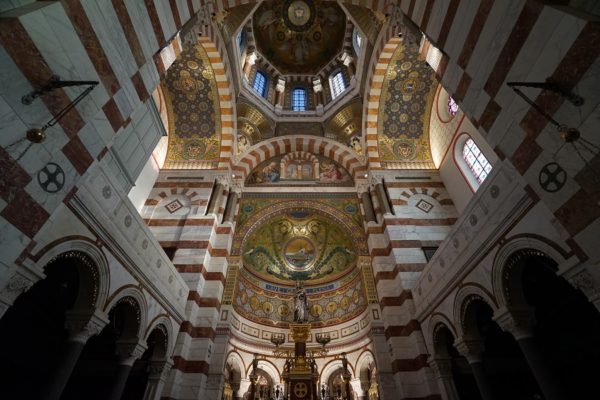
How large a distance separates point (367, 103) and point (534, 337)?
38.6ft

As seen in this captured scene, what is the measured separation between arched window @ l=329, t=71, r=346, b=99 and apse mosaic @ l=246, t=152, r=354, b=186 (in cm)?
501

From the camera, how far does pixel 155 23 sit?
222 inches

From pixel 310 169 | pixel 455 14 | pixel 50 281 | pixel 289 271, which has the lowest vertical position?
pixel 50 281

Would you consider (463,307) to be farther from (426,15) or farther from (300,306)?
(300,306)

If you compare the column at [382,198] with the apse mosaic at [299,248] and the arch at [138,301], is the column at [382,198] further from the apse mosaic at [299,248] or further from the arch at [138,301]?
the arch at [138,301]

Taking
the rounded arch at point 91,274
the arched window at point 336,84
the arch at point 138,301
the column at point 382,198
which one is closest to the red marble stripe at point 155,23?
the rounded arch at point 91,274

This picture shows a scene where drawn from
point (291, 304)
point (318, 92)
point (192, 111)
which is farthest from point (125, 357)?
point (318, 92)

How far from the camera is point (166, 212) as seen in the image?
12.2 metres

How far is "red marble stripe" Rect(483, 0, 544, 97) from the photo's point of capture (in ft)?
13.2

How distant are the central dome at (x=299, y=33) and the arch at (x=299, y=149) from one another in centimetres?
676

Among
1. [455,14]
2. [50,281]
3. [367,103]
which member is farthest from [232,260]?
[455,14]

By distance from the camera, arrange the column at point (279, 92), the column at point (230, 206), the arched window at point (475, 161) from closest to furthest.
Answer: the arched window at point (475, 161), the column at point (230, 206), the column at point (279, 92)

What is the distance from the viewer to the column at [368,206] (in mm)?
13093

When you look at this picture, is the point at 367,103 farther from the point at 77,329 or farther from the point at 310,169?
the point at 77,329
